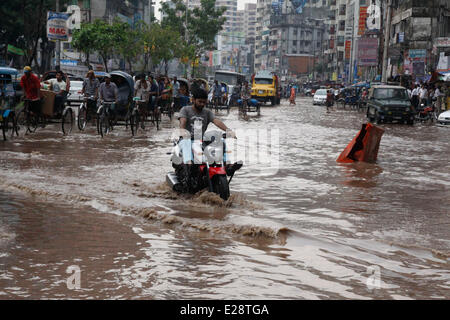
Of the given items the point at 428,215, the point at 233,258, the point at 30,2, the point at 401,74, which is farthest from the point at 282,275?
the point at 401,74

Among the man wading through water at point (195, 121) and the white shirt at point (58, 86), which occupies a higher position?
the white shirt at point (58, 86)

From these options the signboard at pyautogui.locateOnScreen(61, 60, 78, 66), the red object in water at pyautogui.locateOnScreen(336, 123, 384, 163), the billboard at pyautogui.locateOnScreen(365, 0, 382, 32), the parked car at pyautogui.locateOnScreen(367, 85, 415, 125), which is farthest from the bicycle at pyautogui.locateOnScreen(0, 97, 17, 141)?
the billboard at pyautogui.locateOnScreen(365, 0, 382, 32)

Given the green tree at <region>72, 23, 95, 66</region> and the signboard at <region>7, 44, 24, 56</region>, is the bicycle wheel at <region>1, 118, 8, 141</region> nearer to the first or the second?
the signboard at <region>7, 44, 24, 56</region>

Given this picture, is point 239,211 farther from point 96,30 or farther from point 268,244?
point 96,30

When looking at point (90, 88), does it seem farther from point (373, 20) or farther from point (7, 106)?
point (373, 20)

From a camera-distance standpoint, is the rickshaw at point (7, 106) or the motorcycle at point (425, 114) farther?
the motorcycle at point (425, 114)

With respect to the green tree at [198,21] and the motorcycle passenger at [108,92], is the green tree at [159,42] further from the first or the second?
the motorcycle passenger at [108,92]

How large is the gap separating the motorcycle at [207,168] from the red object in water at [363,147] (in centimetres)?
672

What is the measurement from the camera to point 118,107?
1925 centimetres

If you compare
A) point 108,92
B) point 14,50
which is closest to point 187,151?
point 108,92

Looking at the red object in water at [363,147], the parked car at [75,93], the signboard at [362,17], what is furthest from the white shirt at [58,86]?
the signboard at [362,17]

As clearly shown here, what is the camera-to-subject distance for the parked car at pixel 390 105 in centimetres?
3197

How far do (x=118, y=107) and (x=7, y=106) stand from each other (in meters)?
3.19

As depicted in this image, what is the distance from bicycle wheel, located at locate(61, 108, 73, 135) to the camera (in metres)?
19.0
